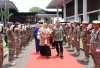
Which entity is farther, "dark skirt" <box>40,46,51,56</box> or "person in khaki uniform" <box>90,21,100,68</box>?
"dark skirt" <box>40,46,51,56</box>

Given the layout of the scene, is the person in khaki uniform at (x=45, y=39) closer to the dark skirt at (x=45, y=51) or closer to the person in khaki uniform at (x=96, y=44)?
the dark skirt at (x=45, y=51)

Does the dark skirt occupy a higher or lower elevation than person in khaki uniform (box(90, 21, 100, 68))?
lower

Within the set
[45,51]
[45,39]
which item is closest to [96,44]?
[45,39]

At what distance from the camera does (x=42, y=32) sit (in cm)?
908

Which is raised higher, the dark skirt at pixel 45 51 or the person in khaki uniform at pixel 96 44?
the person in khaki uniform at pixel 96 44

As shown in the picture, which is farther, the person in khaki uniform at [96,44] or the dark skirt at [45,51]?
the dark skirt at [45,51]

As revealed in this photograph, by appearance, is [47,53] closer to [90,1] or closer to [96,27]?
[96,27]

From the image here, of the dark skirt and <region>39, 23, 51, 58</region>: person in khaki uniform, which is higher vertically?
<region>39, 23, 51, 58</region>: person in khaki uniform

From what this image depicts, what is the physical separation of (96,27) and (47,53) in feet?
12.8

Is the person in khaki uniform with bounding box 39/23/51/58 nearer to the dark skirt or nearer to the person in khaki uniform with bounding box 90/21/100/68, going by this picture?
the dark skirt

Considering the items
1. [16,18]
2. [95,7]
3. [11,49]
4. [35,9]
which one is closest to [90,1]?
[95,7]

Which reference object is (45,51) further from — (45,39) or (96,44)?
(96,44)

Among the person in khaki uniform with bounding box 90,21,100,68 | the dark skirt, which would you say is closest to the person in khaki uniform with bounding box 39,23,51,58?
the dark skirt

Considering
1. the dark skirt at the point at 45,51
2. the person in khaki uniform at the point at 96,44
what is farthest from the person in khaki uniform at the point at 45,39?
the person in khaki uniform at the point at 96,44
